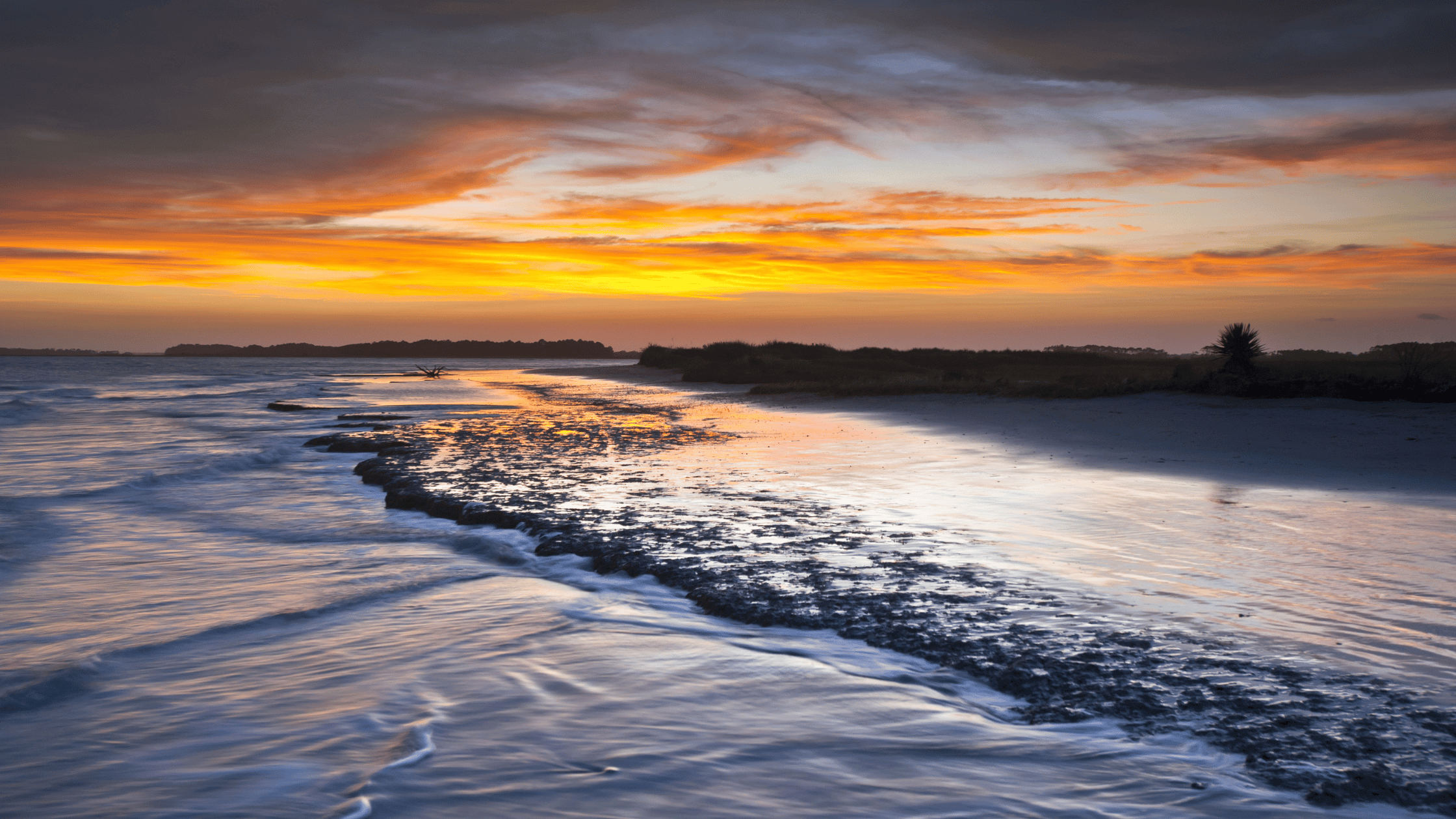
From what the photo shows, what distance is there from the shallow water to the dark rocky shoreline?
0.22m

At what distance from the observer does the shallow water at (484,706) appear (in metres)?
3.56

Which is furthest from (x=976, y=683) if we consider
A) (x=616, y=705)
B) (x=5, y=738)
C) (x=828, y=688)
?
(x=5, y=738)

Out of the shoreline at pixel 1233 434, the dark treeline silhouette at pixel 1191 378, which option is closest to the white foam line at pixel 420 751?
the shoreline at pixel 1233 434

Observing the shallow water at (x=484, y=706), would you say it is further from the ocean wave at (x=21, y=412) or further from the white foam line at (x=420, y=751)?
the ocean wave at (x=21, y=412)

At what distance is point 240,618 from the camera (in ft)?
20.6

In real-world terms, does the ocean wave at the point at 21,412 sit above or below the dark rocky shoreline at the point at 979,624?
below

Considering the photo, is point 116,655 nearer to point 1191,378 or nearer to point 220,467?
point 220,467

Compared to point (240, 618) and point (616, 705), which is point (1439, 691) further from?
point (240, 618)

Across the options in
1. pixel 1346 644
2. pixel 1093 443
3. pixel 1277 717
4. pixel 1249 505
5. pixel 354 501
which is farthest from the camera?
pixel 1093 443

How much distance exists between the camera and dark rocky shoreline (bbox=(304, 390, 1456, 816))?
3.57 meters

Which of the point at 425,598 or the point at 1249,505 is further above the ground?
the point at 1249,505

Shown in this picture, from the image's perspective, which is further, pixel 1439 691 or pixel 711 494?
pixel 711 494

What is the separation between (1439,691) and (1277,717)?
34.2 inches

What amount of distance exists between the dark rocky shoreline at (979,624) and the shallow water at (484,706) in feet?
0.71
